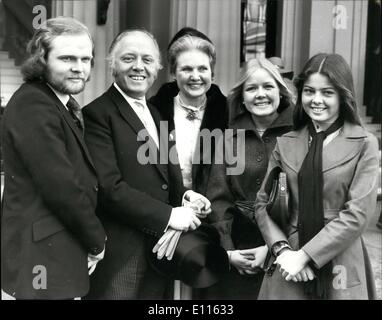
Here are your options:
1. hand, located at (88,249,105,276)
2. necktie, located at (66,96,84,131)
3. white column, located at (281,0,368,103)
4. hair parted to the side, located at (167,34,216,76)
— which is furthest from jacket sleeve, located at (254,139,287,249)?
white column, located at (281,0,368,103)

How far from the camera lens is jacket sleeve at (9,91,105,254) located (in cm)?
A: 211

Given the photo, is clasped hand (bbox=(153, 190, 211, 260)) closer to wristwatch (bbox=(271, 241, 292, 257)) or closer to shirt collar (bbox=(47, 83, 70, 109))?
wristwatch (bbox=(271, 241, 292, 257))

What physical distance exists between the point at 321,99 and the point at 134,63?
84 centimetres

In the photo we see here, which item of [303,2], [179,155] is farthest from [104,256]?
[303,2]

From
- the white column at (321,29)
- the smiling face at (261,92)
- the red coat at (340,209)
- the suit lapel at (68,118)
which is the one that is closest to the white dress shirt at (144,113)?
the suit lapel at (68,118)

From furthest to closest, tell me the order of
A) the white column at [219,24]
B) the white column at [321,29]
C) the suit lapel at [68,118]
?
the white column at [321,29] < the white column at [219,24] < the suit lapel at [68,118]

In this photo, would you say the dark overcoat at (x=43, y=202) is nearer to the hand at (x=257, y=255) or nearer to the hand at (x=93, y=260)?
the hand at (x=93, y=260)

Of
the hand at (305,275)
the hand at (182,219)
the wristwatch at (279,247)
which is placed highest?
the hand at (182,219)

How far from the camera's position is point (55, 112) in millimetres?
2186

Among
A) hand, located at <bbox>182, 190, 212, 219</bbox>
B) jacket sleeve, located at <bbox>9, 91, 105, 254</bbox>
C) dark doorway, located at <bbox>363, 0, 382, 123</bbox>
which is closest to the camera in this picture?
jacket sleeve, located at <bbox>9, 91, 105, 254</bbox>

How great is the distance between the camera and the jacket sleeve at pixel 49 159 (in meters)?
2.11
